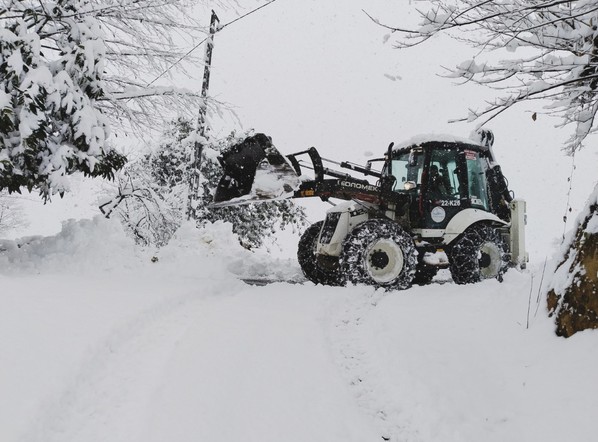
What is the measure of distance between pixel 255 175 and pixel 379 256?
8.28 ft

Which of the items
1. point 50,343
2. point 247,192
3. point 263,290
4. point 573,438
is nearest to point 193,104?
point 247,192

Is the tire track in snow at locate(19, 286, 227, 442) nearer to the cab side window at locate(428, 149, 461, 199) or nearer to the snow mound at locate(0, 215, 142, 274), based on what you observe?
the snow mound at locate(0, 215, 142, 274)

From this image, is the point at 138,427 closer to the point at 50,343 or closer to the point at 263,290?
the point at 50,343

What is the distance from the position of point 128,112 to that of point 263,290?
398 cm

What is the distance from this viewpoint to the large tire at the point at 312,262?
9367 mm

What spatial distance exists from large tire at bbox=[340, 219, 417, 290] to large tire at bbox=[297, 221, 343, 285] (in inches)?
50.9

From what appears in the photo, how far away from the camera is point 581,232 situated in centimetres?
422

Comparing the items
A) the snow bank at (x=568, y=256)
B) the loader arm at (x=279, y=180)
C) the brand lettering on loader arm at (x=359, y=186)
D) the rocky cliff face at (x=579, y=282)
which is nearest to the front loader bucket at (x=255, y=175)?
the loader arm at (x=279, y=180)

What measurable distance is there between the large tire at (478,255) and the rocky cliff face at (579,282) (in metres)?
4.21

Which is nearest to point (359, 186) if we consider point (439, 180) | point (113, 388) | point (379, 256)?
point (379, 256)

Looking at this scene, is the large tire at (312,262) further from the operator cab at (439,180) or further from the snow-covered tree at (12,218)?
the snow-covered tree at (12,218)

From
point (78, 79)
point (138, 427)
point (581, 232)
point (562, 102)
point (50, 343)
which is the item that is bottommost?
point (138, 427)

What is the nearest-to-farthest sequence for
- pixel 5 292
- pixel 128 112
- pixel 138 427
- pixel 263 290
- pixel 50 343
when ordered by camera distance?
pixel 138 427 < pixel 50 343 < pixel 5 292 < pixel 263 290 < pixel 128 112

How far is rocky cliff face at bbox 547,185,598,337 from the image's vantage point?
11.9 ft
